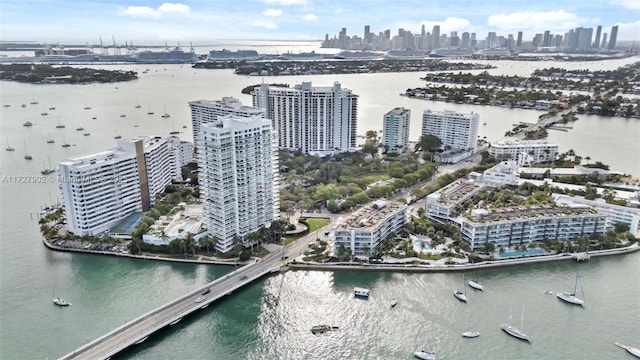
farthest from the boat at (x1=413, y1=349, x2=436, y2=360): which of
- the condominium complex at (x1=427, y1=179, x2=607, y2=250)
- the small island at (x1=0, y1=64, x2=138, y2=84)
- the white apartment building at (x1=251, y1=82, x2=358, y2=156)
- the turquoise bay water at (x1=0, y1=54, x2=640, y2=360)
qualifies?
the small island at (x1=0, y1=64, x2=138, y2=84)

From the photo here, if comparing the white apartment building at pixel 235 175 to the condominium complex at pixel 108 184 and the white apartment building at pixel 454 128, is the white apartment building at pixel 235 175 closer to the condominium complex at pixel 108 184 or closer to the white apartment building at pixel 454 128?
the condominium complex at pixel 108 184

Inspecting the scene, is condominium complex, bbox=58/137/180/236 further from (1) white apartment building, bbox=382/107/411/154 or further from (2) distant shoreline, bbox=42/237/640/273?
(1) white apartment building, bbox=382/107/411/154

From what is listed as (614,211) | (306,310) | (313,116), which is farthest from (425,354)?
(313,116)

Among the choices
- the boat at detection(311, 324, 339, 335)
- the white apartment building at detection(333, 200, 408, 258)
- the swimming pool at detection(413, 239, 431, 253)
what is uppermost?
the white apartment building at detection(333, 200, 408, 258)

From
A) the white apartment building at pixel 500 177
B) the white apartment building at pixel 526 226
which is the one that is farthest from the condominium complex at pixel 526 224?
the white apartment building at pixel 500 177

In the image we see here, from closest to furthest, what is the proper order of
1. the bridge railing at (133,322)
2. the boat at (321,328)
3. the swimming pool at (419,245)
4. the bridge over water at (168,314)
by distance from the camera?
the bridge railing at (133,322), the bridge over water at (168,314), the boat at (321,328), the swimming pool at (419,245)
